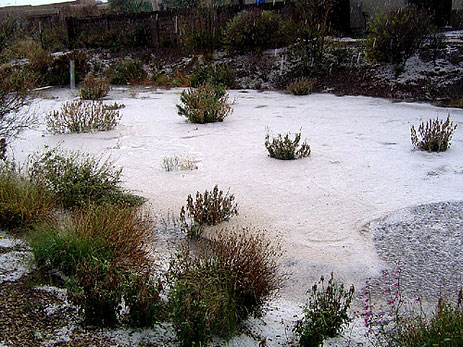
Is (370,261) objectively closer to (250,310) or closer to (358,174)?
(250,310)

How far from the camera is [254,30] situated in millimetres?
17062

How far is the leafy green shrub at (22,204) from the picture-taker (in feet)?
15.1

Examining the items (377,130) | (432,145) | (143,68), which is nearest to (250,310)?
(432,145)

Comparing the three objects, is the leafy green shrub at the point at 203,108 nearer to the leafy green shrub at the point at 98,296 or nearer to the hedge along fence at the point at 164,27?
the leafy green shrub at the point at 98,296

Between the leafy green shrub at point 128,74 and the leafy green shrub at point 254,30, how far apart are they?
143 inches

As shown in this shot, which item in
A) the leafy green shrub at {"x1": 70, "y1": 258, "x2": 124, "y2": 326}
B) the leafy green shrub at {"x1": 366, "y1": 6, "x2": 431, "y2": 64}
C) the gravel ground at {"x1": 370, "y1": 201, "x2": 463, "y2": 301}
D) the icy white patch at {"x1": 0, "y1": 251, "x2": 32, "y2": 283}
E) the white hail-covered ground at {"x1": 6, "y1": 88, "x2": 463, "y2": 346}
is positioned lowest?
the gravel ground at {"x1": 370, "y1": 201, "x2": 463, "y2": 301}

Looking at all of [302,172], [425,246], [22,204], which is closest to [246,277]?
[425,246]

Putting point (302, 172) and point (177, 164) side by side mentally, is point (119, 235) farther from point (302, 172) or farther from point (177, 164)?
point (302, 172)

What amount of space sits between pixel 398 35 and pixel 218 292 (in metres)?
12.1

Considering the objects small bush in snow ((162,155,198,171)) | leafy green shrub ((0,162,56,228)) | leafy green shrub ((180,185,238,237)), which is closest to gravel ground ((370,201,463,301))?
leafy green shrub ((180,185,238,237))

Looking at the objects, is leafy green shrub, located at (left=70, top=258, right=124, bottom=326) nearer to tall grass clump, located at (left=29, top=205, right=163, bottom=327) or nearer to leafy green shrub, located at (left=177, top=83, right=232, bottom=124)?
tall grass clump, located at (left=29, top=205, right=163, bottom=327)

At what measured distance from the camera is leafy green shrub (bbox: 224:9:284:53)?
17.0 metres

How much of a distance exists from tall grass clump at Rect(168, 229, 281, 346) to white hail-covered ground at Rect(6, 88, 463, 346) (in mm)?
181

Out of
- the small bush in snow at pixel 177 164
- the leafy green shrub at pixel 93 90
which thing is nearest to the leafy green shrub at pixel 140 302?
the small bush in snow at pixel 177 164
